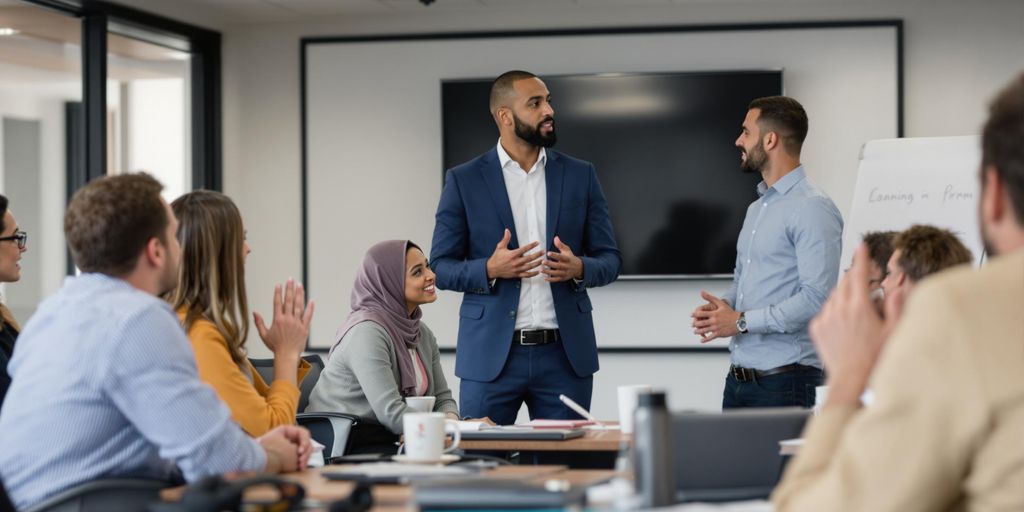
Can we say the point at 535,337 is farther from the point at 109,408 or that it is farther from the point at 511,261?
the point at 109,408

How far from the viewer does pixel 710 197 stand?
649 cm

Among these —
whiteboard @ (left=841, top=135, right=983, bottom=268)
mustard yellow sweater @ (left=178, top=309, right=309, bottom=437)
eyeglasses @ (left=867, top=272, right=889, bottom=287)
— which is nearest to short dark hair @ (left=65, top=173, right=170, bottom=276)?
mustard yellow sweater @ (left=178, top=309, right=309, bottom=437)

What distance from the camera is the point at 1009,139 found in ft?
4.25

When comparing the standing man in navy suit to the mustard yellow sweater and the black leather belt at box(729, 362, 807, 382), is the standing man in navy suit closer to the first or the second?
the black leather belt at box(729, 362, 807, 382)

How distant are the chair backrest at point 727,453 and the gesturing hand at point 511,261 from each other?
205 centimetres

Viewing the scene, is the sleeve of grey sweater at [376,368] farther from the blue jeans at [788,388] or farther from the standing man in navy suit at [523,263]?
the blue jeans at [788,388]

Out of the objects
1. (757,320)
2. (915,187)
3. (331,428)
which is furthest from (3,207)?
(915,187)

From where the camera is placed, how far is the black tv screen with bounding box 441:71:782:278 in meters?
6.47

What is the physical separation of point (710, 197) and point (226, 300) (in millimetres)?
4238

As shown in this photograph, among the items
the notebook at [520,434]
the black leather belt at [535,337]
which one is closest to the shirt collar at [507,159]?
the black leather belt at [535,337]

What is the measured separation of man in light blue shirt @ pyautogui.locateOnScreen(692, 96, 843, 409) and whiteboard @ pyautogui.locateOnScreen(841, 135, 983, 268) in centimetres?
77

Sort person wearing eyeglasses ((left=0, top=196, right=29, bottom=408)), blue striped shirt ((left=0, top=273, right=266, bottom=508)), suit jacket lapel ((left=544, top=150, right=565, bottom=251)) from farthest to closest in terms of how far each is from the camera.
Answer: suit jacket lapel ((left=544, top=150, right=565, bottom=251))
person wearing eyeglasses ((left=0, top=196, right=29, bottom=408))
blue striped shirt ((left=0, top=273, right=266, bottom=508))

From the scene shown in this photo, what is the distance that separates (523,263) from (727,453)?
2.16 m

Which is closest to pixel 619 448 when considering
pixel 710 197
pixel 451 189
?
pixel 451 189
